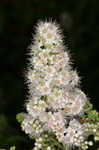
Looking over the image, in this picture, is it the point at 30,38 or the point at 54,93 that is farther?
the point at 30,38

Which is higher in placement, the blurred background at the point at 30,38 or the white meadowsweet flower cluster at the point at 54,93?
the blurred background at the point at 30,38

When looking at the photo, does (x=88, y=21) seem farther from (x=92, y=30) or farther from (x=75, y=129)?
(x=75, y=129)

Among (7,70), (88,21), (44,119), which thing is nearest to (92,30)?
(88,21)

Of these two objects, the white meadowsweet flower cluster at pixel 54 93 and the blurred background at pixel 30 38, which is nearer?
the white meadowsweet flower cluster at pixel 54 93

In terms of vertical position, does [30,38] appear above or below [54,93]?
above

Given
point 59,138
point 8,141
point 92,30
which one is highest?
point 92,30
